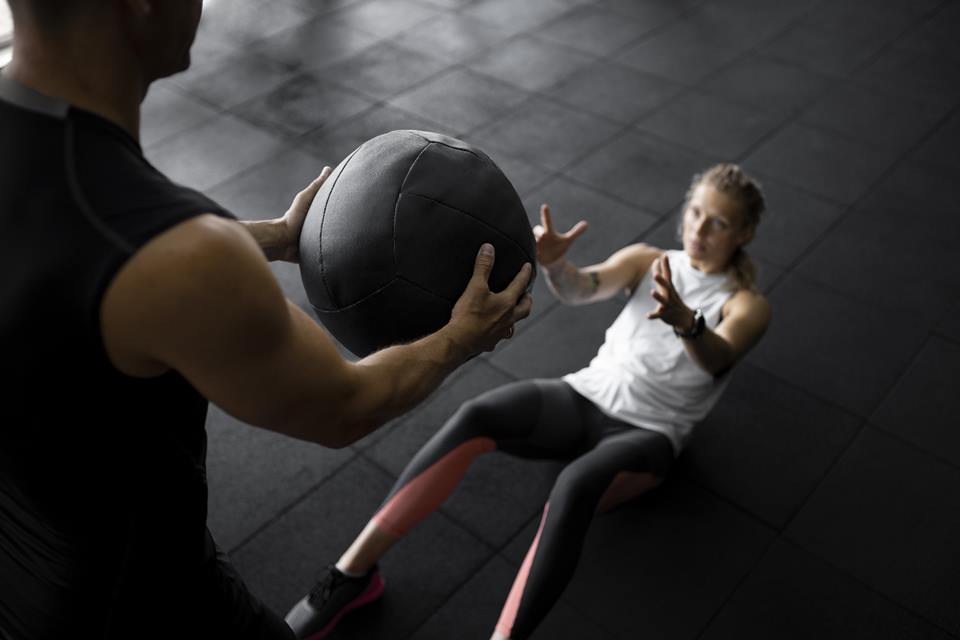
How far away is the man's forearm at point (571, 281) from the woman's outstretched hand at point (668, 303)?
31cm

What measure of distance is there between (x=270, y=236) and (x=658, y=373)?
1.21 m

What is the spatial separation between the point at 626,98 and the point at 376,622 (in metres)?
3.07

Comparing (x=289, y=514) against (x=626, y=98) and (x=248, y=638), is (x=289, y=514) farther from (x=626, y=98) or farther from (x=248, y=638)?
(x=626, y=98)

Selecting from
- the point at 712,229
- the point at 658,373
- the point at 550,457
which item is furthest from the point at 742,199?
the point at 550,457

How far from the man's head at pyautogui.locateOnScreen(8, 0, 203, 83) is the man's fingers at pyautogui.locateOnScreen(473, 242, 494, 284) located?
542 mm

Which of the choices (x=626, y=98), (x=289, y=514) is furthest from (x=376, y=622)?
(x=626, y=98)

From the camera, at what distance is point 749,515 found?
2570 mm

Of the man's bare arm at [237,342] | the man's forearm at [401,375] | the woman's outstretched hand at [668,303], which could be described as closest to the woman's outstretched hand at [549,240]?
the woman's outstretched hand at [668,303]

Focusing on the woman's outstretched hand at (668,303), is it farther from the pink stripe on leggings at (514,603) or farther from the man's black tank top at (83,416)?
the man's black tank top at (83,416)

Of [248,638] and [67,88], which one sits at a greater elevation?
[67,88]

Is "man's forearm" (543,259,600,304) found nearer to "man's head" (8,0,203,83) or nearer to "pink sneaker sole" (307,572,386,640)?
"pink sneaker sole" (307,572,386,640)

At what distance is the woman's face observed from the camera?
2346 mm

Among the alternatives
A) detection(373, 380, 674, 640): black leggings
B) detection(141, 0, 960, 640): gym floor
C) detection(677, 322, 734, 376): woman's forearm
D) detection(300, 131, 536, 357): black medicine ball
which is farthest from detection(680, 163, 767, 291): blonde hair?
detection(300, 131, 536, 357): black medicine ball

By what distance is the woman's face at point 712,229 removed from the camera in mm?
2346
